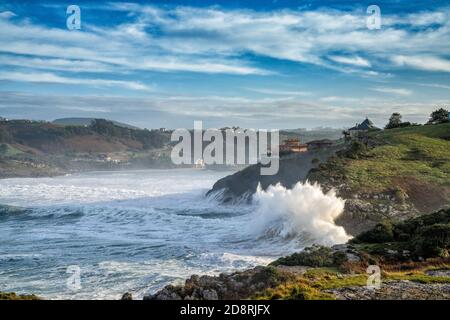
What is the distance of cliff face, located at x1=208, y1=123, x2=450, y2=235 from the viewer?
32.8 m

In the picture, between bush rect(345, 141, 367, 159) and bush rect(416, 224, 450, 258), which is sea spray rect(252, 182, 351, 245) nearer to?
bush rect(416, 224, 450, 258)

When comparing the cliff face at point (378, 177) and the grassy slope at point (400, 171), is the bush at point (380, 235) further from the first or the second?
the grassy slope at point (400, 171)

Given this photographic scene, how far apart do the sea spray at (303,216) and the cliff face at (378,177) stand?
113 cm

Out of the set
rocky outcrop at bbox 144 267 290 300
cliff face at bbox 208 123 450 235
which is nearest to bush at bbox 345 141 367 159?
cliff face at bbox 208 123 450 235

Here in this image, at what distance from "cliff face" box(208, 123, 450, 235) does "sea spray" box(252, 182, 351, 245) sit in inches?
44.3

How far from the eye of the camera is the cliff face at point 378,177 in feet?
108

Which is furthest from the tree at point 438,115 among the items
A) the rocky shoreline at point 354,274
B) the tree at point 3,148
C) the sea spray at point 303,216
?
the tree at point 3,148

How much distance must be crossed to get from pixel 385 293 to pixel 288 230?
1627 cm

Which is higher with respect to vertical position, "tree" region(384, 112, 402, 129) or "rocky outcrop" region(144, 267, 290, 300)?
"tree" region(384, 112, 402, 129)

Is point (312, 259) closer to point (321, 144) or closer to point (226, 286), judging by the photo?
point (226, 286)

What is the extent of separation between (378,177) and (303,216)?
11.1 metres

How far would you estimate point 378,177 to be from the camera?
38562mm

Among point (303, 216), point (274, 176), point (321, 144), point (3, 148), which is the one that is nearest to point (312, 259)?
point (303, 216)
